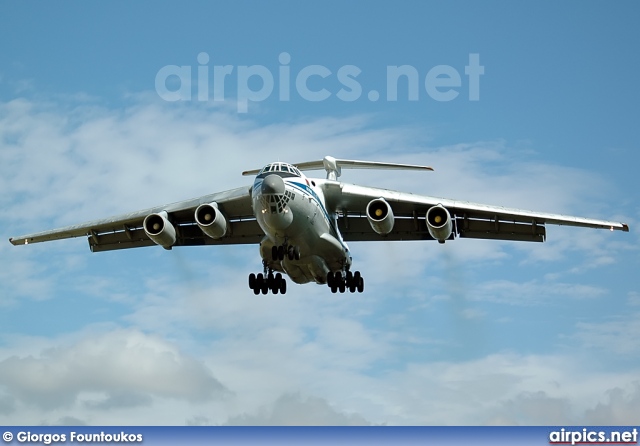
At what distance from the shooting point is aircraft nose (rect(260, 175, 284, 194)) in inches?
969

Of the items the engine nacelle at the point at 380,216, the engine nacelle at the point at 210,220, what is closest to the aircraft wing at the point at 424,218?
the engine nacelle at the point at 380,216

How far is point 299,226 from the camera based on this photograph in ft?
84.5

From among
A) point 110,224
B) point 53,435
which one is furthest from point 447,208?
point 53,435

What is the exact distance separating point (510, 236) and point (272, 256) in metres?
6.14

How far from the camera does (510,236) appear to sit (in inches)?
1133

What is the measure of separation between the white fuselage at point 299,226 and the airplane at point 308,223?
0.09 feet

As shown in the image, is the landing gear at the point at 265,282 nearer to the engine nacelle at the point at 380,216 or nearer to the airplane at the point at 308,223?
the airplane at the point at 308,223

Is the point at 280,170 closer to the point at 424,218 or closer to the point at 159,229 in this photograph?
the point at 159,229

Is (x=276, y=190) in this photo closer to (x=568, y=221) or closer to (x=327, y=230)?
(x=327, y=230)

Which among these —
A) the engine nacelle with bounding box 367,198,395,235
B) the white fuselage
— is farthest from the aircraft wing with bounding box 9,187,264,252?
the engine nacelle with bounding box 367,198,395,235

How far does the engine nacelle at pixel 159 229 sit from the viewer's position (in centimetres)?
2748

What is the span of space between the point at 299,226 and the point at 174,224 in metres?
4.65

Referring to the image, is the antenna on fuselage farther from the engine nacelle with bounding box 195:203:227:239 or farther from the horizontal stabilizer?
the engine nacelle with bounding box 195:203:227:239

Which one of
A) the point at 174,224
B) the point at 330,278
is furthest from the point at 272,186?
the point at 174,224
